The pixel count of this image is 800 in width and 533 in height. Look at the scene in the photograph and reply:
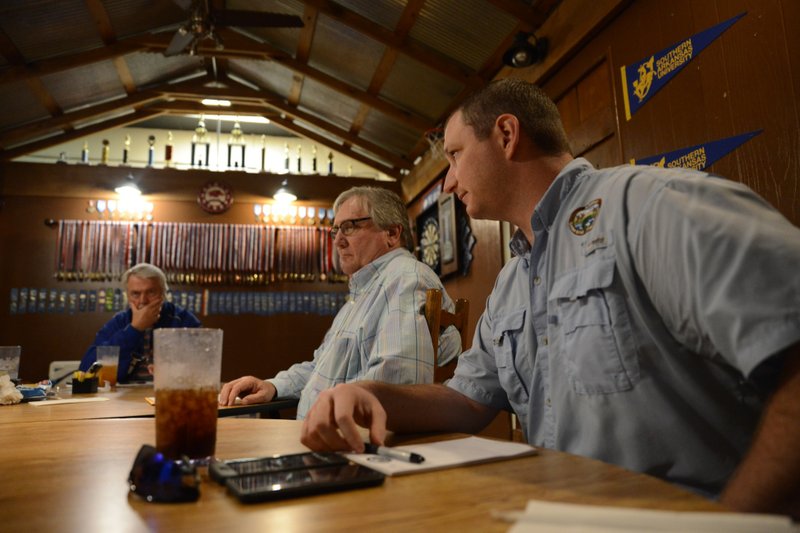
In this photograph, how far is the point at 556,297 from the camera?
114cm

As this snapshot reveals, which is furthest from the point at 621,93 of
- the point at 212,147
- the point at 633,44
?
the point at 212,147

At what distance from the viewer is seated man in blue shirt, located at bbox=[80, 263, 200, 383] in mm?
3506

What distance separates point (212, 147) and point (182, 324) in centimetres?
389

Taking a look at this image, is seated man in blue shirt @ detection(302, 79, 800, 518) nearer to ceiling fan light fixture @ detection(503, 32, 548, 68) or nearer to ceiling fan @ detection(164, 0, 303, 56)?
ceiling fan light fixture @ detection(503, 32, 548, 68)

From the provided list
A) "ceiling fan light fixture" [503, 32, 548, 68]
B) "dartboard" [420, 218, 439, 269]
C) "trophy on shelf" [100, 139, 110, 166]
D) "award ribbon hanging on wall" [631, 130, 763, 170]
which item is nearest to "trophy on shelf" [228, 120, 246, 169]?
"trophy on shelf" [100, 139, 110, 166]

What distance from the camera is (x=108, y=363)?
3.02 m

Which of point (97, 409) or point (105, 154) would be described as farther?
point (105, 154)

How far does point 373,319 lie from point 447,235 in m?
3.55

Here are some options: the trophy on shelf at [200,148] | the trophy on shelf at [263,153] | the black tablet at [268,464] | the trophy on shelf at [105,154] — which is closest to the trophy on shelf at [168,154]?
the trophy on shelf at [200,148]

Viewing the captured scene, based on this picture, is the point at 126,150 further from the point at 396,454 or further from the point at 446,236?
the point at 396,454

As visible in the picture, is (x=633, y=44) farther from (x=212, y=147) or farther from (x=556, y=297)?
(x=212, y=147)

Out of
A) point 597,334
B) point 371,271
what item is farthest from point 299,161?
point 597,334

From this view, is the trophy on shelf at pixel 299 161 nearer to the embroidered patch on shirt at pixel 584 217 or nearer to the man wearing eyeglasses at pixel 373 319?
the man wearing eyeglasses at pixel 373 319

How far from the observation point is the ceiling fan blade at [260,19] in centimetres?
407
